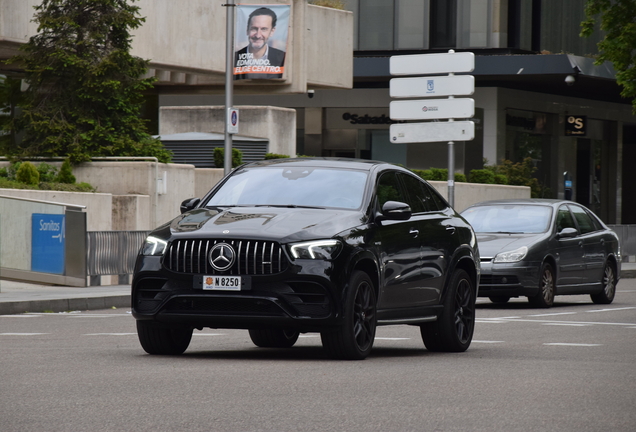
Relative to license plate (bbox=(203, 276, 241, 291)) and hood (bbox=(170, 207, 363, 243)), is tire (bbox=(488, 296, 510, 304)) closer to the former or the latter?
hood (bbox=(170, 207, 363, 243))

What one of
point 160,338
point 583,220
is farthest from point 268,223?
point 583,220

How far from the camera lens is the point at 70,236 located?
21297 mm

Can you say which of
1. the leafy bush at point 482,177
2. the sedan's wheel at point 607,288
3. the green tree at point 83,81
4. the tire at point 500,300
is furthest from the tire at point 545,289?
the leafy bush at point 482,177

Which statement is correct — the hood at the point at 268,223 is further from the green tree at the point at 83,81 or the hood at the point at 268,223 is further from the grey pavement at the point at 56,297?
the green tree at the point at 83,81

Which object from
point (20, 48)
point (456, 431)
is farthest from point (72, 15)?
point (456, 431)

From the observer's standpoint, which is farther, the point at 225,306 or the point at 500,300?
the point at 500,300

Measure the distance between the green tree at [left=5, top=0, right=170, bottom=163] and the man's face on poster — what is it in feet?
12.5

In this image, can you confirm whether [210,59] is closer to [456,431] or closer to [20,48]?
[20,48]

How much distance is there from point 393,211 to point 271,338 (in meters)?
1.86

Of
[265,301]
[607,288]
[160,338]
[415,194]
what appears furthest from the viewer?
[607,288]

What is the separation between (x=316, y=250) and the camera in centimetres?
965

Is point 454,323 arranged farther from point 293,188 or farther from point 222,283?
point 222,283

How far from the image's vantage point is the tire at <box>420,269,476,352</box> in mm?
11453

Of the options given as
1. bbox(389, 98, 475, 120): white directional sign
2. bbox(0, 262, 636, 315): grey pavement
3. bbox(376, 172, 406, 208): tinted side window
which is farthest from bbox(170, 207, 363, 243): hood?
bbox(389, 98, 475, 120): white directional sign
